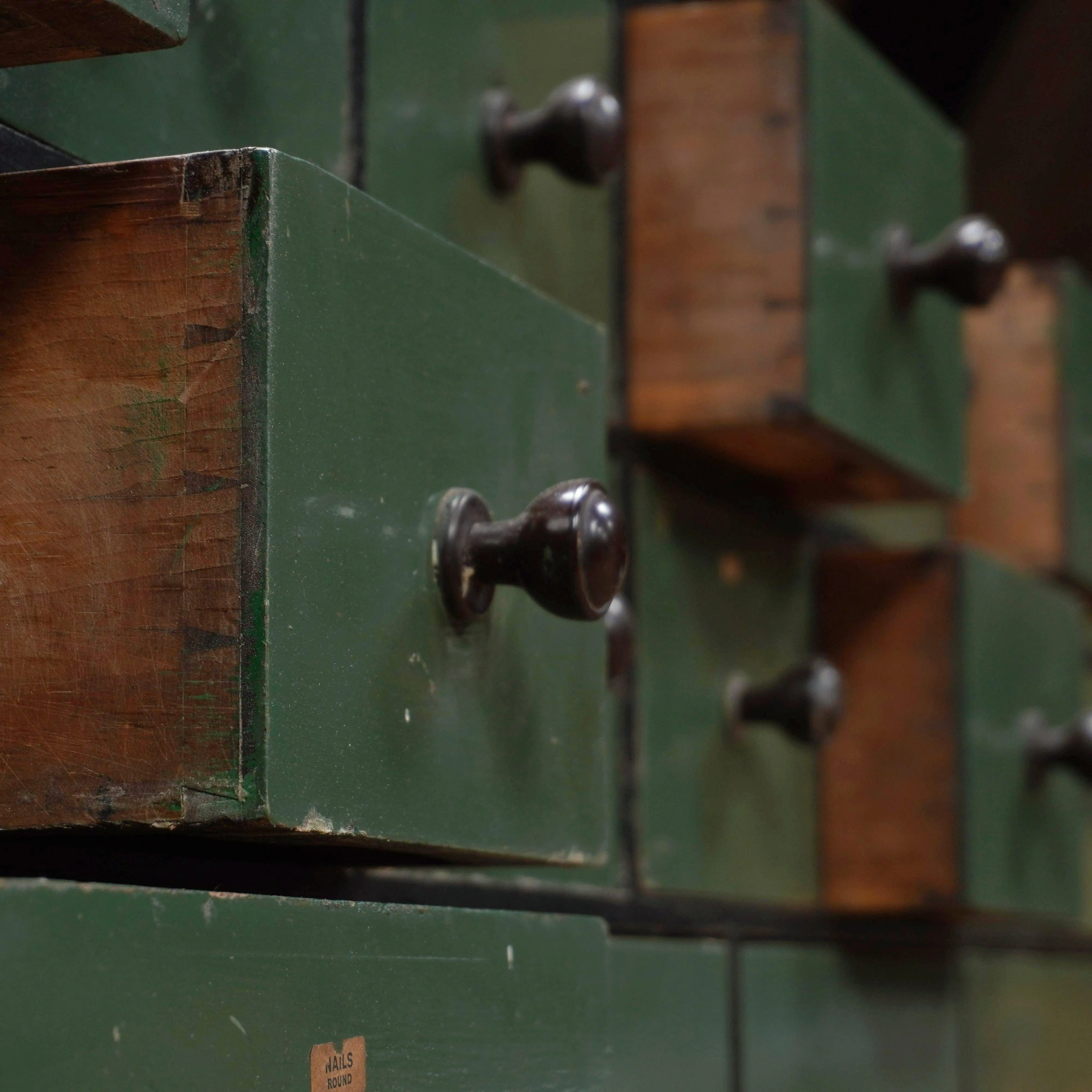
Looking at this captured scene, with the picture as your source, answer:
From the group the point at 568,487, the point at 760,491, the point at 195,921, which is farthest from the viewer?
the point at 760,491

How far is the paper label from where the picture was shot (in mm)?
626

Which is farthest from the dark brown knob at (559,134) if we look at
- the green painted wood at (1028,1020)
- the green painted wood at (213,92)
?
the green painted wood at (1028,1020)

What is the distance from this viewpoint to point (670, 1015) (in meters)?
1.26

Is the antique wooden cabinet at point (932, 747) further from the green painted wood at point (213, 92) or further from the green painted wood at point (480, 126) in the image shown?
the green painted wood at point (213, 92)

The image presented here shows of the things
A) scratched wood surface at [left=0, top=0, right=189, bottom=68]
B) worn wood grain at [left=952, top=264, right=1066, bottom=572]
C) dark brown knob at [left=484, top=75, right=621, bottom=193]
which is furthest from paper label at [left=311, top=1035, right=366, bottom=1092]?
worn wood grain at [left=952, top=264, right=1066, bottom=572]

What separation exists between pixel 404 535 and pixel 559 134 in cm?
45

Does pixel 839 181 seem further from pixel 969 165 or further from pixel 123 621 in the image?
pixel 969 165

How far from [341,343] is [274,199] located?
6 centimetres

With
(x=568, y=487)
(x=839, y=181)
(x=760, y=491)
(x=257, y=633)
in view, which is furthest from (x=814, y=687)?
(x=257, y=633)

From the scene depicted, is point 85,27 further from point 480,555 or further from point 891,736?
point 891,736

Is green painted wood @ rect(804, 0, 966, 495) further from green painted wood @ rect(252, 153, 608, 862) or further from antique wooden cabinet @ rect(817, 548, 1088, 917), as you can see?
green painted wood @ rect(252, 153, 608, 862)

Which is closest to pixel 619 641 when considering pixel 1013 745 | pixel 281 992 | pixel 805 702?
pixel 805 702

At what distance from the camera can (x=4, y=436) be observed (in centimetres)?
64

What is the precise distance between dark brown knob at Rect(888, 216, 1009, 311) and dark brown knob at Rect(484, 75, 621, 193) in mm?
380
